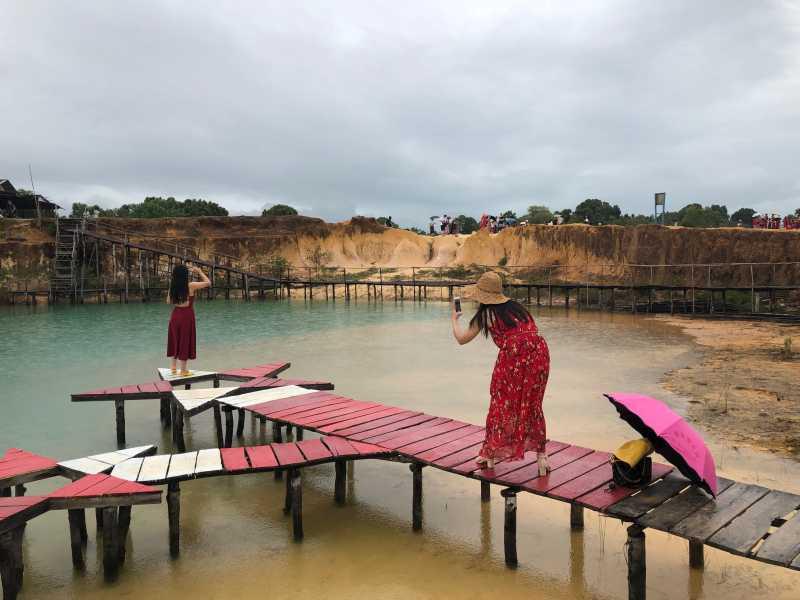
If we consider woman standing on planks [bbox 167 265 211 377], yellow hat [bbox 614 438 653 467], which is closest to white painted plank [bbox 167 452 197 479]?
woman standing on planks [bbox 167 265 211 377]

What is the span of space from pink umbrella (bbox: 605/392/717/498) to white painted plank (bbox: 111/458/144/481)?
4.03 meters

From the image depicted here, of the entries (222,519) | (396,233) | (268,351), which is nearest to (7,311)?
(268,351)

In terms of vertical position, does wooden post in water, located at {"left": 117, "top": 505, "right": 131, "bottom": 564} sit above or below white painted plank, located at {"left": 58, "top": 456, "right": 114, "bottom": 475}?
below

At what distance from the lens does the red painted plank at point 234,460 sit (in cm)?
536

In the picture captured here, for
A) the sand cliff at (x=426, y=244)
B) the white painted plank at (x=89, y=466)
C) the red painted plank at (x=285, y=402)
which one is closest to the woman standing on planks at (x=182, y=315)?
the red painted plank at (x=285, y=402)

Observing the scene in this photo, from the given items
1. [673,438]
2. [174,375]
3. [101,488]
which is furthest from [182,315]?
[673,438]

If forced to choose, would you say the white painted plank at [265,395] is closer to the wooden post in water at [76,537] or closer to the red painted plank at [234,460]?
the red painted plank at [234,460]

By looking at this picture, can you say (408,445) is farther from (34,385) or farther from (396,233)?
(396,233)

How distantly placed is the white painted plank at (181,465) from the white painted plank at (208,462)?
0.15 feet

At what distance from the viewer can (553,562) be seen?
5285mm

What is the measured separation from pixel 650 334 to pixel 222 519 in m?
18.4

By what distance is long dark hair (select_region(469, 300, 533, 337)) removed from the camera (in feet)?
16.3

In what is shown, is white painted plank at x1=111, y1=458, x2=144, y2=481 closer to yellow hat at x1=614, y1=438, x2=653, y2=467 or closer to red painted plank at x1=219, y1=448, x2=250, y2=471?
red painted plank at x1=219, y1=448, x2=250, y2=471

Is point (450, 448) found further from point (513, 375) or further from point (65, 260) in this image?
point (65, 260)
